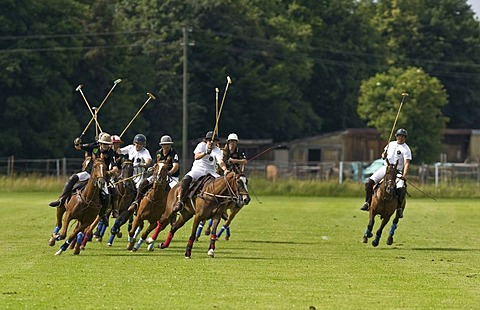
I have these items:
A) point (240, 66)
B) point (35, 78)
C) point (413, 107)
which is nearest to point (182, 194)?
point (35, 78)

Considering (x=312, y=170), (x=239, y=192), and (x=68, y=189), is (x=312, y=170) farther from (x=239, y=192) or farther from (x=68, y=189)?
(x=239, y=192)

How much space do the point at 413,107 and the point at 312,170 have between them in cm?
1745

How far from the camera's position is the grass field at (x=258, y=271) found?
15.1 m

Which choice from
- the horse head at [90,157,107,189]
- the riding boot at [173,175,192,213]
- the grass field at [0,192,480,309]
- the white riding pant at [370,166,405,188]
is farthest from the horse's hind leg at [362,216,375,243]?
the horse head at [90,157,107,189]

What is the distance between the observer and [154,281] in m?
17.2

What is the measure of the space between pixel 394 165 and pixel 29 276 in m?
10.0

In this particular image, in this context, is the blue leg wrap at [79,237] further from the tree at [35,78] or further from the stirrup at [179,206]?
the tree at [35,78]

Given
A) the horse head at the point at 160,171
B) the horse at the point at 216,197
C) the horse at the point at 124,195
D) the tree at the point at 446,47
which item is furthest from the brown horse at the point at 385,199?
the tree at the point at 446,47

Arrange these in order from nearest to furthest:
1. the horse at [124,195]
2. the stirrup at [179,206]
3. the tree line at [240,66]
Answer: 1. the stirrup at [179,206]
2. the horse at [124,195]
3. the tree line at [240,66]

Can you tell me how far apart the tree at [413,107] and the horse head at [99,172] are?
62.5 metres

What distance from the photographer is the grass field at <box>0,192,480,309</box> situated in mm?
15070

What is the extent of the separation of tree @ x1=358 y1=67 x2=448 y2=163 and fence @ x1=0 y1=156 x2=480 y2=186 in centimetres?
1588

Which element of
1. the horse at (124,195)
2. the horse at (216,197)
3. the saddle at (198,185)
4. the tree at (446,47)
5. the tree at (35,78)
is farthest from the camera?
the tree at (446,47)

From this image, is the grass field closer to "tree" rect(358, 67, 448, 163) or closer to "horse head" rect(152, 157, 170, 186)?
"horse head" rect(152, 157, 170, 186)
